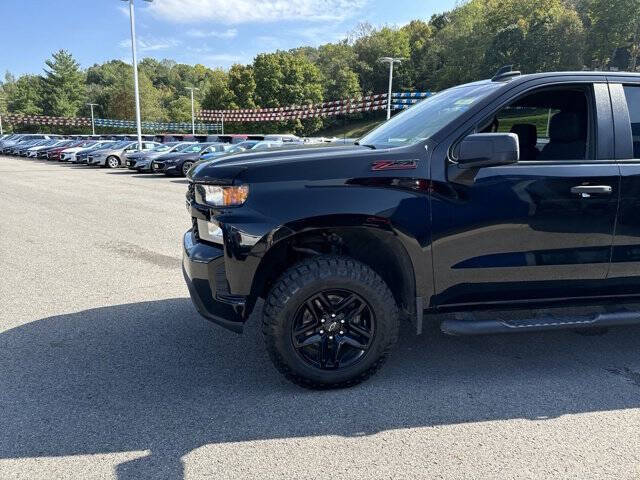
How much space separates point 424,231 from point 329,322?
0.80 metres

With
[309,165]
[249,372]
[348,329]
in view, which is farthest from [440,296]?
[249,372]

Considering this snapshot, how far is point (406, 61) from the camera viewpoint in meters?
79.6

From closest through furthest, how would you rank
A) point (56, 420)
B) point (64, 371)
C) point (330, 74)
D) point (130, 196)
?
point (56, 420), point (64, 371), point (130, 196), point (330, 74)

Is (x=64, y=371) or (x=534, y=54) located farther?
(x=534, y=54)

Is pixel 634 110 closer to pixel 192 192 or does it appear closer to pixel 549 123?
pixel 549 123

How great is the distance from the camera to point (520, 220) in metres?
2.96

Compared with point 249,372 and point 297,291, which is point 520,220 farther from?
point 249,372

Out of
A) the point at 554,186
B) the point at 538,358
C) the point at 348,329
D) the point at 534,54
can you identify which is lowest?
the point at 538,358

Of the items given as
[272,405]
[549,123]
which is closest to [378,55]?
[549,123]

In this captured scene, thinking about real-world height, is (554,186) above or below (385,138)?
below

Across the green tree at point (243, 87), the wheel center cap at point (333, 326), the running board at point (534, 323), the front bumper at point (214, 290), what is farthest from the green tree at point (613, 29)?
the front bumper at point (214, 290)

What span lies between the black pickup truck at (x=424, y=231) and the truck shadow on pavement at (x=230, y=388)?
0.31m

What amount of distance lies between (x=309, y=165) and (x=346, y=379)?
1.35m

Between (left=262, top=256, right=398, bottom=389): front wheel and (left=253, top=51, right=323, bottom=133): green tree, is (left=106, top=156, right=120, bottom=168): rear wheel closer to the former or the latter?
(left=262, top=256, right=398, bottom=389): front wheel
